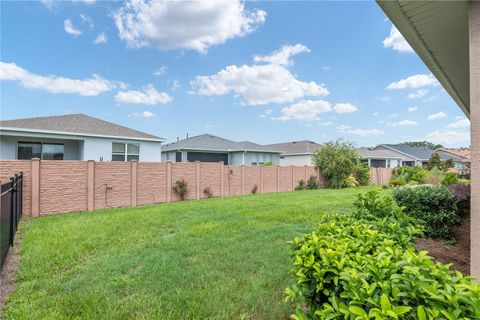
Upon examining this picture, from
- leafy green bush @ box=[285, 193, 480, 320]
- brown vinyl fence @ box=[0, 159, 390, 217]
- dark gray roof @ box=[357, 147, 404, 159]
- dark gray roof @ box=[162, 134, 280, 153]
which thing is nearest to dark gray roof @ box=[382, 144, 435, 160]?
dark gray roof @ box=[357, 147, 404, 159]

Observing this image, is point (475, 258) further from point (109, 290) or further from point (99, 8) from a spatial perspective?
point (99, 8)

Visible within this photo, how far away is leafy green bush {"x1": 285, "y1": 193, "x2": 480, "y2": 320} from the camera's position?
121cm

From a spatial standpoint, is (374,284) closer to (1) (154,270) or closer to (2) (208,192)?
(1) (154,270)

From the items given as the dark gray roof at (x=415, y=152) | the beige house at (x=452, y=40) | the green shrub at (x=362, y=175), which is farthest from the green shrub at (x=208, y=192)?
the dark gray roof at (x=415, y=152)

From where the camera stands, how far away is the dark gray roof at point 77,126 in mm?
13828

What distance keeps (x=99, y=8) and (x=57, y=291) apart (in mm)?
9940

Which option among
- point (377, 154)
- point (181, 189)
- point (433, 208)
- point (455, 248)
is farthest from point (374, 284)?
point (377, 154)

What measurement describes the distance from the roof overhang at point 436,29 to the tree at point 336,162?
1609 centimetres

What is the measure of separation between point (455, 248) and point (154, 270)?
16.4 ft

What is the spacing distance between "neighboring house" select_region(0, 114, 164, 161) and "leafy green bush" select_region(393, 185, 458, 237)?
47.6 ft

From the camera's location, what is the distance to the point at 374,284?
4.58 feet

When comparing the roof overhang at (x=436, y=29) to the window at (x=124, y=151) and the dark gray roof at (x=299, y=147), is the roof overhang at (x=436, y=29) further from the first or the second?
the dark gray roof at (x=299, y=147)

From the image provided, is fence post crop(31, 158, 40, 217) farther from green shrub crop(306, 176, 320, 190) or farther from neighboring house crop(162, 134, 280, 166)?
green shrub crop(306, 176, 320, 190)

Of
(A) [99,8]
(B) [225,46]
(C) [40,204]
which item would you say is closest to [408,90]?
(B) [225,46]
